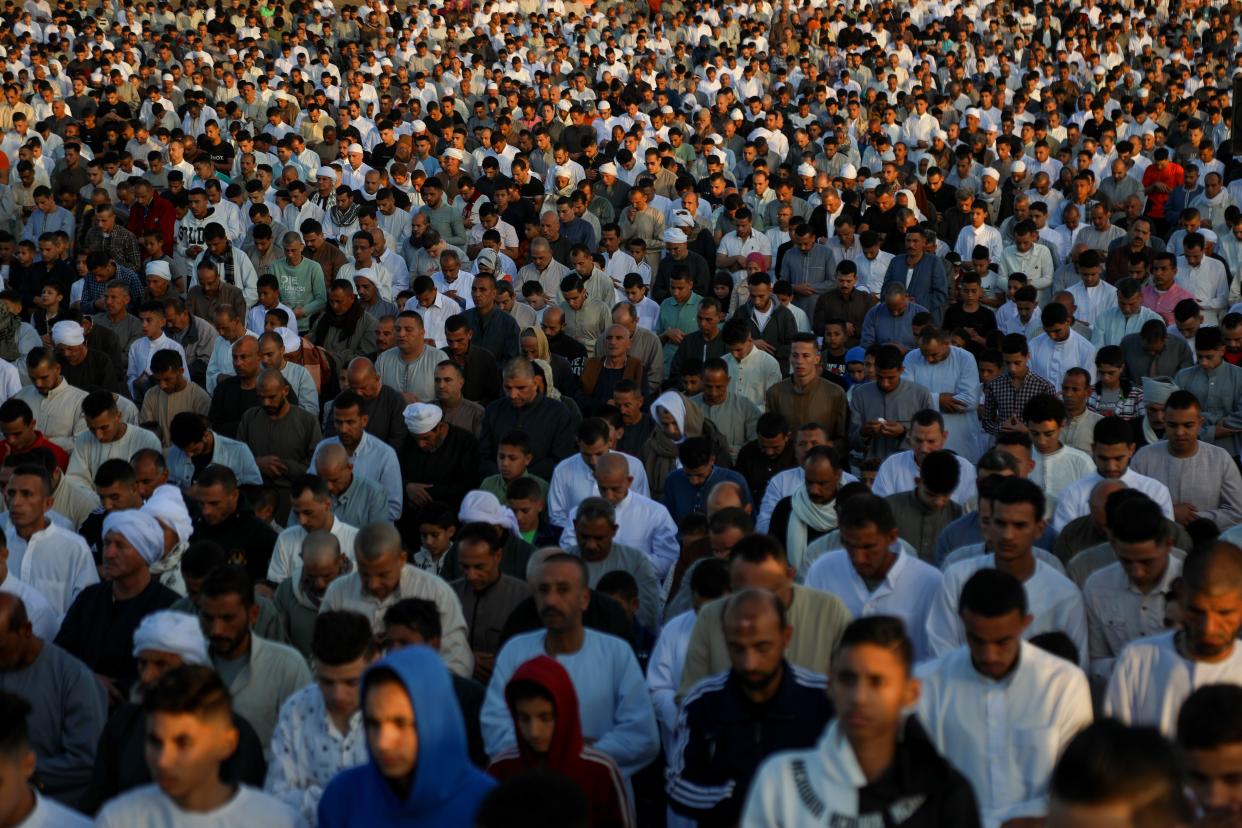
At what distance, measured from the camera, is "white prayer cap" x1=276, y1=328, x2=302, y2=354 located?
11688 mm

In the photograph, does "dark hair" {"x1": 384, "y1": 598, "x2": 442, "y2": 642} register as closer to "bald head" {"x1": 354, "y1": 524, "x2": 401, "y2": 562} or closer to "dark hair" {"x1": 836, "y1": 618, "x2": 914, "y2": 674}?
"bald head" {"x1": 354, "y1": 524, "x2": 401, "y2": 562}

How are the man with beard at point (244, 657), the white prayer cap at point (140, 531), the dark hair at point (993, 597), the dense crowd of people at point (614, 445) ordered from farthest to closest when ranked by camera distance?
1. the white prayer cap at point (140, 531)
2. the man with beard at point (244, 657)
3. the dark hair at point (993, 597)
4. the dense crowd of people at point (614, 445)

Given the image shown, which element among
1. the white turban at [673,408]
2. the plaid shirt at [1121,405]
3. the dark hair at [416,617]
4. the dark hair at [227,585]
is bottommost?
the dark hair at [227,585]

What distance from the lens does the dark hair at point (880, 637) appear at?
12.5ft

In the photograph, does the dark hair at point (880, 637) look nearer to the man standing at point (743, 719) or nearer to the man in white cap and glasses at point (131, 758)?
the man standing at point (743, 719)

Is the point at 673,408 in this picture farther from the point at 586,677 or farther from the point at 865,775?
the point at 865,775

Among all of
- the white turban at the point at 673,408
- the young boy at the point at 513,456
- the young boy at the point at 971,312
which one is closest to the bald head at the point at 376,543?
the young boy at the point at 513,456

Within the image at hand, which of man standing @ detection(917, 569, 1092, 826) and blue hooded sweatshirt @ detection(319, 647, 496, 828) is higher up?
man standing @ detection(917, 569, 1092, 826)

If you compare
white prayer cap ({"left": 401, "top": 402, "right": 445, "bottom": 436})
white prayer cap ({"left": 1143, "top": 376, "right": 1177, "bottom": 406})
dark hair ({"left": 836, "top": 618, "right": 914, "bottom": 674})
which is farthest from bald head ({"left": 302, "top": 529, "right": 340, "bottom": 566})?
white prayer cap ({"left": 1143, "top": 376, "right": 1177, "bottom": 406})

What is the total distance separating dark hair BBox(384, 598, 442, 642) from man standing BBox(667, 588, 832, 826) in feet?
4.93

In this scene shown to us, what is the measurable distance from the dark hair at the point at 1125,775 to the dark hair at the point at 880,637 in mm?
647

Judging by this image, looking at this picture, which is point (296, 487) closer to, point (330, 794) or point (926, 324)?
point (330, 794)

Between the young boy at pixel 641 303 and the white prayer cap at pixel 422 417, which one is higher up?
the young boy at pixel 641 303

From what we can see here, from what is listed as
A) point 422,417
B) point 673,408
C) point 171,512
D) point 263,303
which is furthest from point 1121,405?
point 263,303
